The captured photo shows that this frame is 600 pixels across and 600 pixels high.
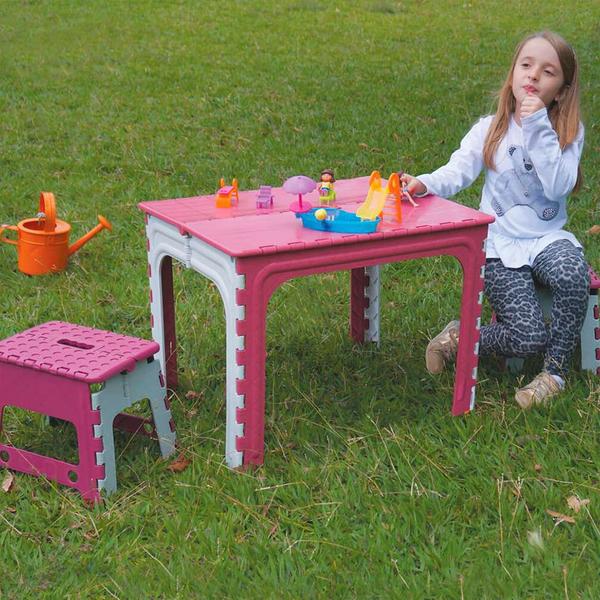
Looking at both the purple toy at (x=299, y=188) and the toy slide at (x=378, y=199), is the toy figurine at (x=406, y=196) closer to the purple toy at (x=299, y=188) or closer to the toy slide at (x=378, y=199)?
the toy slide at (x=378, y=199)

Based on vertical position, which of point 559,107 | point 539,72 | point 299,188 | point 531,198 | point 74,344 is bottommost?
point 74,344

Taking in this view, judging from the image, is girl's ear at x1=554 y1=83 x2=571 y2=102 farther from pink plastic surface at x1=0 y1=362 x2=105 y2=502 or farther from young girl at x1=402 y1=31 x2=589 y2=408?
pink plastic surface at x1=0 y1=362 x2=105 y2=502

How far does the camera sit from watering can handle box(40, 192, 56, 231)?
494 centimetres

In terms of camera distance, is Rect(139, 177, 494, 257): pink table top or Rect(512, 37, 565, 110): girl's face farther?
Rect(512, 37, 565, 110): girl's face

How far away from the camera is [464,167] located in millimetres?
3738

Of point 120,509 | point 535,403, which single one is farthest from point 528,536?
point 120,509

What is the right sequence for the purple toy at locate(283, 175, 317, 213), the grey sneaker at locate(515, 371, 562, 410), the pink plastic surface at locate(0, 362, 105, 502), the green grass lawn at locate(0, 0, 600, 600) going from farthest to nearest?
the grey sneaker at locate(515, 371, 562, 410), the purple toy at locate(283, 175, 317, 213), the pink plastic surface at locate(0, 362, 105, 502), the green grass lawn at locate(0, 0, 600, 600)

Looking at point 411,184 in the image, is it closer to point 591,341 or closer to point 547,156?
point 547,156

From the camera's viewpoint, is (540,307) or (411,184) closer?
(411,184)

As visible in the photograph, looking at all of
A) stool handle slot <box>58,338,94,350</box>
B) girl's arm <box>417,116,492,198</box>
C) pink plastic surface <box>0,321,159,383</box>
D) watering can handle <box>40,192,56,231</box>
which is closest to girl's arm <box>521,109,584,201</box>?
girl's arm <box>417,116,492,198</box>

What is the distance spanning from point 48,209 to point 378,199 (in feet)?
7.39

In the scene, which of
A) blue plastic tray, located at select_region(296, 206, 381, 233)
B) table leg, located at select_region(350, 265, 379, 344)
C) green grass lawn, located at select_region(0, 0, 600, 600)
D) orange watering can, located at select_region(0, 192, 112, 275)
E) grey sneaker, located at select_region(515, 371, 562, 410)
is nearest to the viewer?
green grass lawn, located at select_region(0, 0, 600, 600)

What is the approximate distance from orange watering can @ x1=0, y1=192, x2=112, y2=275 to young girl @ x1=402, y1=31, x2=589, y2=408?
2.09 meters

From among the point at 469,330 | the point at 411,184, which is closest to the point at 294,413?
the point at 469,330
